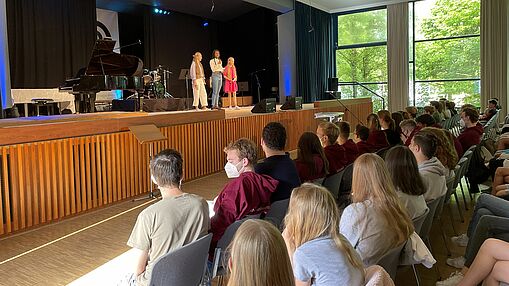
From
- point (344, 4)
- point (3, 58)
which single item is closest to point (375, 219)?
Answer: point (3, 58)

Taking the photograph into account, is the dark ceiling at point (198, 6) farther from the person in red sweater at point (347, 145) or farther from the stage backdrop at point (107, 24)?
the person in red sweater at point (347, 145)

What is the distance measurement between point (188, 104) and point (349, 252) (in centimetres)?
936

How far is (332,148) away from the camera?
457cm

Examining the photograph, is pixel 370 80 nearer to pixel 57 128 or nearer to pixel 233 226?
pixel 57 128

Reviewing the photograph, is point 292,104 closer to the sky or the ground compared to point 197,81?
closer to the ground

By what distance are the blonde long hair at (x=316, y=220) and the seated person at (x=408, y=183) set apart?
118 cm

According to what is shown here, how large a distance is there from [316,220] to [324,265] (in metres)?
0.18

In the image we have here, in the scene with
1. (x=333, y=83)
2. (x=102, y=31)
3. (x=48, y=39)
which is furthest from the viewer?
(x=333, y=83)

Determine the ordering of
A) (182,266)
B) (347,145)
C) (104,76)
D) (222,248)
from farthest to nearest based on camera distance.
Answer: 1. (104,76)
2. (347,145)
3. (222,248)
4. (182,266)

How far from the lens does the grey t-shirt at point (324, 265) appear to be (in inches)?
67.6

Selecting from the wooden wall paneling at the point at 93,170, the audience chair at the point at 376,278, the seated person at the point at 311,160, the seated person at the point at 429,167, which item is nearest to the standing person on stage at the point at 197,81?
the wooden wall paneling at the point at 93,170

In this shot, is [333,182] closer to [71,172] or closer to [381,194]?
[381,194]

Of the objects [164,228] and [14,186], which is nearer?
[164,228]

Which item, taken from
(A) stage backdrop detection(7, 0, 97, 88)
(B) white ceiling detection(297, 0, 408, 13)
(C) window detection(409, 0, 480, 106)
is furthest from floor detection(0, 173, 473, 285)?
(B) white ceiling detection(297, 0, 408, 13)
